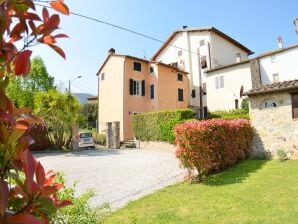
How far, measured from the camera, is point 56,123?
964 inches

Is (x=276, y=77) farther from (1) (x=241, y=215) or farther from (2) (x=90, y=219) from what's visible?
(2) (x=90, y=219)

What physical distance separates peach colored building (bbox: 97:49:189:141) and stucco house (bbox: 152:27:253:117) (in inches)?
116

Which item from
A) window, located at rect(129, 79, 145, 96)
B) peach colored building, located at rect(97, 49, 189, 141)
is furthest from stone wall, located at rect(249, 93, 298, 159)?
window, located at rect(129, 79, 145, 96)

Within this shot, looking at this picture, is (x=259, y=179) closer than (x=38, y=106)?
Yes

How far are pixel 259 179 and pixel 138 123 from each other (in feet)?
55.2

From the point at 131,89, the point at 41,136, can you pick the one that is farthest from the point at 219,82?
the point at 41,136

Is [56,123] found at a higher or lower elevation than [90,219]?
higher

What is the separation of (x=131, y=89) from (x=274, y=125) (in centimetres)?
1830

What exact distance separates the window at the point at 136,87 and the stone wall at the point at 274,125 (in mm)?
16949

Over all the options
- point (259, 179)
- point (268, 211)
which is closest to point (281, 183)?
point (259, 179)

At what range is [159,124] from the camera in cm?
2317

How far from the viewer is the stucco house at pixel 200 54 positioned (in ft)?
114

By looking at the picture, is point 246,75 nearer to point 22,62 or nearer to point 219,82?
point 219,82

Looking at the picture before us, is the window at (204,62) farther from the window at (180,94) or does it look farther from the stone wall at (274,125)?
the stone wall at (274,125)
